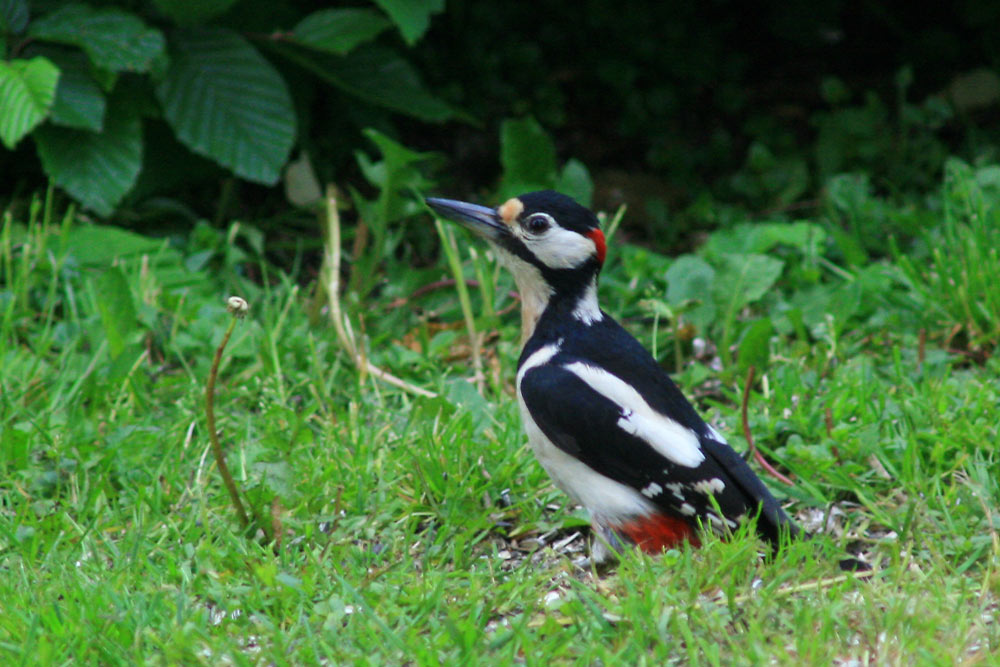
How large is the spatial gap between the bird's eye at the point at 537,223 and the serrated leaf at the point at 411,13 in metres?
1.73

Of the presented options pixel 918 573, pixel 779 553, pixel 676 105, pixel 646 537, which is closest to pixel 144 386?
pixel 646 537

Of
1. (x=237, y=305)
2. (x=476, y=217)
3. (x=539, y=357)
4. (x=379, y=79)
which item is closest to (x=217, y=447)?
(x=237, y=305)

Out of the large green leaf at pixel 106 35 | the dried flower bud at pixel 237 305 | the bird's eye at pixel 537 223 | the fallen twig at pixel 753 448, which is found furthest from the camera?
the large green leaf at pixel 106 35

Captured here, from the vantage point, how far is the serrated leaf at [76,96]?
495cm

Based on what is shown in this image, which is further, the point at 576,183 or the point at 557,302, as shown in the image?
the point at 576,183

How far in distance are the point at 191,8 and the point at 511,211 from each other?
2.38 m

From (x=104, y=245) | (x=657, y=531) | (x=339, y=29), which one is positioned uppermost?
(x=339, y=29)

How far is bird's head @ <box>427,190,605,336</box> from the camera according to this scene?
3547 millimetres

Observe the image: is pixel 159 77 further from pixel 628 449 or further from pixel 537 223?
pixel 628 449

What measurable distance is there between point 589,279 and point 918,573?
1250 mm

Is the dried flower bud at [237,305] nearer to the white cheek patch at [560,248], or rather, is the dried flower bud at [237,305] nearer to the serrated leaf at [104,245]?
the white cheek patch at [560,248]

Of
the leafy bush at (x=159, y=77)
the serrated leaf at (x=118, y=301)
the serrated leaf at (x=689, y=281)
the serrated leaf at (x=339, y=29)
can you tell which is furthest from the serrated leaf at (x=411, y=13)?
the serrated leaf at (x=118, y=301)

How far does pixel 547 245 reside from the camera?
140 inches

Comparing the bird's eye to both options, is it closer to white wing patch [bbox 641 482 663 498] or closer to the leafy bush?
white wing patch [bbox 641 482 663 498]
